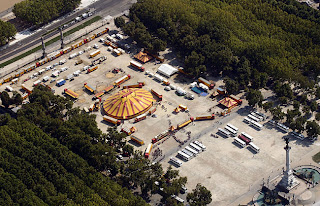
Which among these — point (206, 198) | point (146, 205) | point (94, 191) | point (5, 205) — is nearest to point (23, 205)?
point (5, 205)


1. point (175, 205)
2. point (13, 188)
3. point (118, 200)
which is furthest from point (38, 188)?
point (175, 205)

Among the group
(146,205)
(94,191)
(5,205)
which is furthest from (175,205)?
(5,205)

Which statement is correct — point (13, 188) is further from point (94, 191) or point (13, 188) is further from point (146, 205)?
point (146, 205)

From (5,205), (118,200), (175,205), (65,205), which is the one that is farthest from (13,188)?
(175,205)

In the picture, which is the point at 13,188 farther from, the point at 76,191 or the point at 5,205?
the point at 76,191

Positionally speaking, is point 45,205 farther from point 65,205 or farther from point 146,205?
point 146,205

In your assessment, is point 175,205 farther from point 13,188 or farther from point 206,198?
point 13,188
